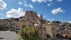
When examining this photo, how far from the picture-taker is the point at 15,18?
17262 cm

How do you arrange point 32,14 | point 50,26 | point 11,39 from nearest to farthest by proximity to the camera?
point 11,39 < point 50,26 < point 32,14

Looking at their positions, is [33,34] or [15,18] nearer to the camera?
[33,34]

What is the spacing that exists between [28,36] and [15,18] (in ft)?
498

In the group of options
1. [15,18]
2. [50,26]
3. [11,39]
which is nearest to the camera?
[11,39]

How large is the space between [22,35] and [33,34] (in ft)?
4.22

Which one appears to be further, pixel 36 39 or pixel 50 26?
pixel 50 26

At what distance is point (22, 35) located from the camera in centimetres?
2186

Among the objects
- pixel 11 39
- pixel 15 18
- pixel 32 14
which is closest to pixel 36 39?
pixel 11 39

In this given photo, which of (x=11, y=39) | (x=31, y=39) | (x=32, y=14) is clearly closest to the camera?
(x=11, y=39)

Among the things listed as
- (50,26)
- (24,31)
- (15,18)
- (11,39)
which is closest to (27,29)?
(24,31)

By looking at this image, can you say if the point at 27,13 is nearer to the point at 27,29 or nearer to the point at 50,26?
the point at 50,26

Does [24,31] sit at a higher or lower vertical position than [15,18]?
lower

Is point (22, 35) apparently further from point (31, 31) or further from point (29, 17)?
point (29, 17)

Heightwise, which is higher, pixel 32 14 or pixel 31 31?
pixel 32 14
